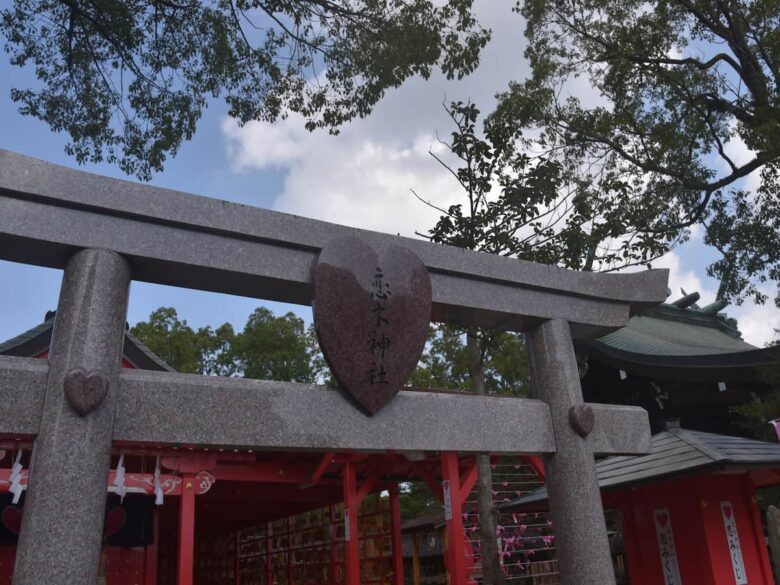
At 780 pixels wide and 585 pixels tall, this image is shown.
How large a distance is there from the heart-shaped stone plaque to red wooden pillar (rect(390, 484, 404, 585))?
23.3 ft

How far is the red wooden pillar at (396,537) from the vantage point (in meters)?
11.0

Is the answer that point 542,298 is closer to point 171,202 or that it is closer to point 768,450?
point 171,202

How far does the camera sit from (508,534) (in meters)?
14.7

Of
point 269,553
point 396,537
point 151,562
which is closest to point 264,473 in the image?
point 151,562

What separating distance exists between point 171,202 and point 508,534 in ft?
41.4

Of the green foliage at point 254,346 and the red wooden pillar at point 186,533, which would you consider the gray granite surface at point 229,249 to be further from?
the green foliage at point 254,346

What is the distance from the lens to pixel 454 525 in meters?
7.87

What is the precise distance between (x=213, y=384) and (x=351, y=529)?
5.67m

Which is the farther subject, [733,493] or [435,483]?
[435,483]

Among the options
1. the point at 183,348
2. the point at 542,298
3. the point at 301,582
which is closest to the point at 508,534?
the point at 301,582

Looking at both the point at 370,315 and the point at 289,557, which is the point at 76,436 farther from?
the point at 289,557

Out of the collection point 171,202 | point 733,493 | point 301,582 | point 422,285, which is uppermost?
point 171,202

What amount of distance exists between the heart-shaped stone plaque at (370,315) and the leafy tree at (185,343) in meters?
21.3

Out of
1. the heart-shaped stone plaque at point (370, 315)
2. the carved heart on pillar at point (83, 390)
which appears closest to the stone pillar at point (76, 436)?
the carved heart on pillar at point (83, 390)
